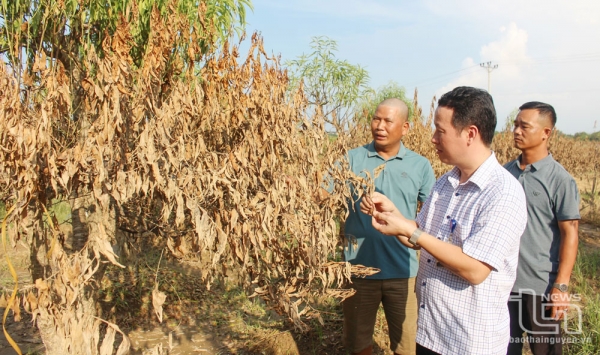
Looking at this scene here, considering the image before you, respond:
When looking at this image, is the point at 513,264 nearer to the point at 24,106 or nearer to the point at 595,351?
the point at 24,106

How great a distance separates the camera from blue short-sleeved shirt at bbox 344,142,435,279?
2.86 metres

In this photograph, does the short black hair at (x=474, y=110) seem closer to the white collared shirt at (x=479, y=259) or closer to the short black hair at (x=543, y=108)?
the white collared shirt at (x=479, y=259)

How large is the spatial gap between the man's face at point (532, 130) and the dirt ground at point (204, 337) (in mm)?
1918

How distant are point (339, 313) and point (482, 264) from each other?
2.69 metres

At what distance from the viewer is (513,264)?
1835 mm

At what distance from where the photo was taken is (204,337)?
13.6 feet

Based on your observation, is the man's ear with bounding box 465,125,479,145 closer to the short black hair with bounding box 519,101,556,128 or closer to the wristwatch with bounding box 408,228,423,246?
the wristwatch with bounding box 408,228,423,246

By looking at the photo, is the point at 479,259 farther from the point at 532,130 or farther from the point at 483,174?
the point at 532,130

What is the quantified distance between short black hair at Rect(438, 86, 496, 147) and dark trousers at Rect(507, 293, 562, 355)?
1254 millimetres

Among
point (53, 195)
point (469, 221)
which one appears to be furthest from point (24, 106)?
point (469, 221)

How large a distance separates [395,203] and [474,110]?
125 centimetres

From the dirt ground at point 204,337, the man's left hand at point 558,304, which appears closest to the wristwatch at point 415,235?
the man's left hand at point 558,304

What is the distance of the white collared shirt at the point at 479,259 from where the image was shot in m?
1.71

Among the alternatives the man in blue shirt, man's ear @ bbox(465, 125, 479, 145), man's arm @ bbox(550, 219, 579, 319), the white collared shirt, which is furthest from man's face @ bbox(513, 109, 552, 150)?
man's ear @ bbox(465, 125, 479, 145)
